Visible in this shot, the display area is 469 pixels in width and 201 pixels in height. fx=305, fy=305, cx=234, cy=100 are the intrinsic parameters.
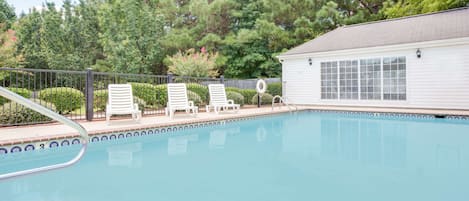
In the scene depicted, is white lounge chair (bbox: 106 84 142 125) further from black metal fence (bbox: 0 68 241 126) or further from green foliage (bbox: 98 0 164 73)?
green foliage (bbox: 98 0 164 73)

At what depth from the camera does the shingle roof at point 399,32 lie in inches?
424

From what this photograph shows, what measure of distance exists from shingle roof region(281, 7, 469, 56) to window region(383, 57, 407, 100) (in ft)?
2.35

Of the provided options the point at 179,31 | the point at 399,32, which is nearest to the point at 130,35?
the point at 179,31

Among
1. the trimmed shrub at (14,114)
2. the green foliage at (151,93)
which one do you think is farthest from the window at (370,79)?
the trimmed shrub at (14,114)

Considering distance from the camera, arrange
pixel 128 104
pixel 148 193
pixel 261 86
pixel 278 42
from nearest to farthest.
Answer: pixel 148 193, pixel 128 104, pixel 261 86, pixel 278 42

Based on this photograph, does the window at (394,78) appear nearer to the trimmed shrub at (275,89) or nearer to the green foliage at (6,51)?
the trimmed shrub at (275,89)

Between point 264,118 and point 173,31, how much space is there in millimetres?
13413

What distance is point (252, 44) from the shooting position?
20.5m

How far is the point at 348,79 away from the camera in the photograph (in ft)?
41.0

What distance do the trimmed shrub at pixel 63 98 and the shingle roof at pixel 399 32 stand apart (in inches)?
361

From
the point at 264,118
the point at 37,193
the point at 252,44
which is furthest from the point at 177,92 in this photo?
the point at 252,44

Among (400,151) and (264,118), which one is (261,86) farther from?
(400,151)

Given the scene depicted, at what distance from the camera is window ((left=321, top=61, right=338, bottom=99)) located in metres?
12.8

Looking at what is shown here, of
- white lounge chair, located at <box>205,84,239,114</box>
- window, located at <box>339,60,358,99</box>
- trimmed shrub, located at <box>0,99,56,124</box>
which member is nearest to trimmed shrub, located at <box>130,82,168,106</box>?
white lounge chair, located at <box>205,84,239,114</box>
